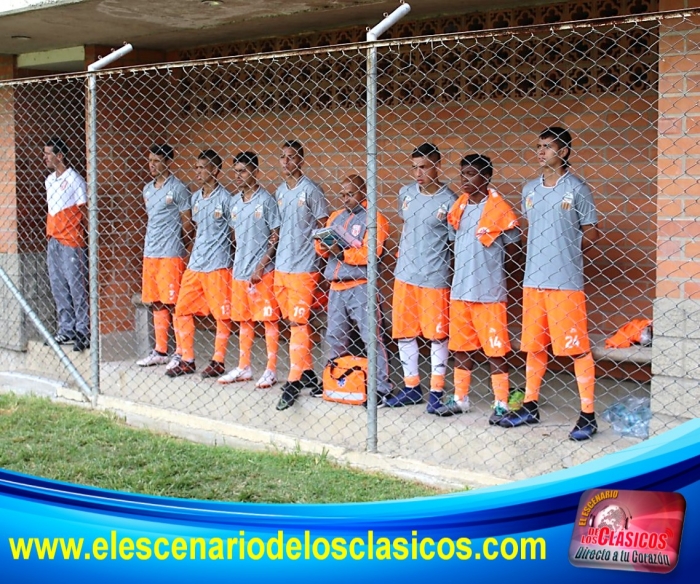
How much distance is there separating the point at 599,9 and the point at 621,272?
1.66 meters

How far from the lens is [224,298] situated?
711 centimetres

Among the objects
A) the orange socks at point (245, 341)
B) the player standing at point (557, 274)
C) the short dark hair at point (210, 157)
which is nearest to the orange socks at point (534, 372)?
the player standing at point (557, 274)

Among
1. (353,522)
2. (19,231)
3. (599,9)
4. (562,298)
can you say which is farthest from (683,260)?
(19,231)

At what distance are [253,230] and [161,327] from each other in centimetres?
146

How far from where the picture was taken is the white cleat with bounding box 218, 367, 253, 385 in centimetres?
683

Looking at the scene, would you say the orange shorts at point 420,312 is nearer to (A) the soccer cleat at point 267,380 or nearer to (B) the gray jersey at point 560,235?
(B) the gray jersey at point 560,235

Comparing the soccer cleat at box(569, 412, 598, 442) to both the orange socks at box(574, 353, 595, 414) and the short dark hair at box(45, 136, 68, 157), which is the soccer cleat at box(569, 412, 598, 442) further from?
the short dark hair at box(45, 136, 68, 157)

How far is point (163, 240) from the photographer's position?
754 cm

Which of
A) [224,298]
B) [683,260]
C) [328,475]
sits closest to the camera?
[683,260]

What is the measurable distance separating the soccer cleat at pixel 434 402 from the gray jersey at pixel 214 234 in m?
2.10

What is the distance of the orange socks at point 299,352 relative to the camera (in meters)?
6.43

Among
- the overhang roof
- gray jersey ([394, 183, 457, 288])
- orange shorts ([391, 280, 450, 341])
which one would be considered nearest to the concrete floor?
orange shorts ([391, 280, 450, 341])

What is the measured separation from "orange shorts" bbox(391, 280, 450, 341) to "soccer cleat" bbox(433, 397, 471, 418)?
429mm

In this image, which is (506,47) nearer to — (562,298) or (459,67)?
(459,67)
